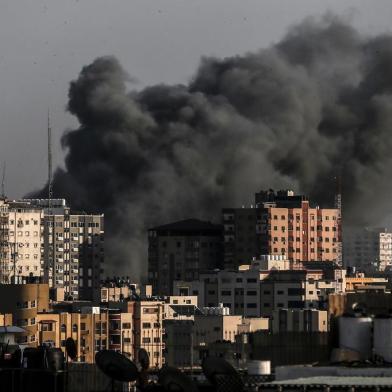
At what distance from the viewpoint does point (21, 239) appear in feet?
331

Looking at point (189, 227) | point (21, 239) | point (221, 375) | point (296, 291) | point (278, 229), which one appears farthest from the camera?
point (189, 227)

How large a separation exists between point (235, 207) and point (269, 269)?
1739 centimetres

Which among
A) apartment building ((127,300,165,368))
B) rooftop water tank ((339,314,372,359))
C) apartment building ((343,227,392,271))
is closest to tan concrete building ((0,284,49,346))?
apartment building ((127,300,165,368))

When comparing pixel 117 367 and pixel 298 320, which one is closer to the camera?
pixel 117 367

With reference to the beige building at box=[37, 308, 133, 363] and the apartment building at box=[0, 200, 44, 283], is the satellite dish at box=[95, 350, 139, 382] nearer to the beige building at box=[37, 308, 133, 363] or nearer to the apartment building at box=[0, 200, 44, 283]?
the beige building at box=[37, 308, 133, 363]

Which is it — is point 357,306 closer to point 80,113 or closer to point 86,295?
point 86,295

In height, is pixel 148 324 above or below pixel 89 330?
above

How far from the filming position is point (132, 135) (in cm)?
11906

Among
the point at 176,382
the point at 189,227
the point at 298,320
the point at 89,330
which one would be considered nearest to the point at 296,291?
the point at 189,227

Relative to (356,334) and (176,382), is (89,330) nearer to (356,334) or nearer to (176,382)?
(356,334)

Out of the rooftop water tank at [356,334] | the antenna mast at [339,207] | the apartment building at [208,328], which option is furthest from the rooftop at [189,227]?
the rooftop water tank at [356,334]

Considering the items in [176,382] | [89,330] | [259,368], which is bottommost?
[176,382]

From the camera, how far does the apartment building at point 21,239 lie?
98.1 metres

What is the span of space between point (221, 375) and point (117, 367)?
2.64ft
